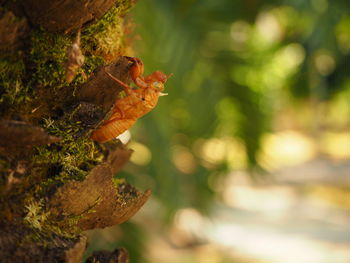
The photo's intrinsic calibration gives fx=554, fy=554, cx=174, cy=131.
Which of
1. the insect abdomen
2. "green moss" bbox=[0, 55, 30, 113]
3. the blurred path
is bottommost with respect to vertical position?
the blurred path

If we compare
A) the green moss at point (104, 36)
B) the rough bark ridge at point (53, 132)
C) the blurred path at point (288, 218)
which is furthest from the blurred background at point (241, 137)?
the rough bark ridge at point (53, 132)

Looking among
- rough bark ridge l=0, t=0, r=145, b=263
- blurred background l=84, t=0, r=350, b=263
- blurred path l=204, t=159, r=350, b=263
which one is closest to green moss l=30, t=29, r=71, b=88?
rough bark ridge l=0, t=0, r=145, b=263

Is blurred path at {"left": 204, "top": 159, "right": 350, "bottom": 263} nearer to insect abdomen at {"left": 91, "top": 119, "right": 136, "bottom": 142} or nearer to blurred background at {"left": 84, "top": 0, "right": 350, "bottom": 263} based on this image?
blurred background at {"left": 84, "top": 0, "right": 350, "bottom": 263}

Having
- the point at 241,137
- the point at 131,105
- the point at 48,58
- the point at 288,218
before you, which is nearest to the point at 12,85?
the point at 48,58

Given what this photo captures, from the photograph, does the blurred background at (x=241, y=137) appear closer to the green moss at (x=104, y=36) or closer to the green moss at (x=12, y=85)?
the green moss at (x=104, y=36)

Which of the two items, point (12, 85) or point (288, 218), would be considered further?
point (288, 218)

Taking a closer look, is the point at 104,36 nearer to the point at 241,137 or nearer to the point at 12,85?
the point at 12,85
